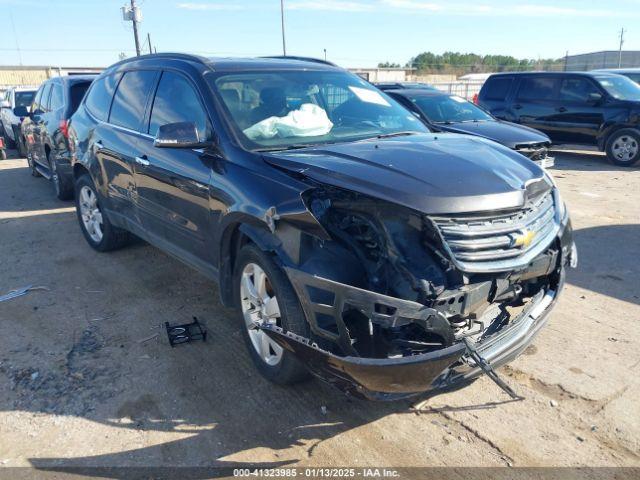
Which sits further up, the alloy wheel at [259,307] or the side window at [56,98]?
the side window at [56,98]

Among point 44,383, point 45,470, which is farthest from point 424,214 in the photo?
point 44,383

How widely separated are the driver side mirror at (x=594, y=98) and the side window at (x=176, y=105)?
10.1 meters

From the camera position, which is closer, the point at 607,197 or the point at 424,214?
the point at 424,214

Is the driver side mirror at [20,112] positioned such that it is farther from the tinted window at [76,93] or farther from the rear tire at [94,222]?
the rear tire at [94,222]

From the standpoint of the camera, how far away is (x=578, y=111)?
461 inches

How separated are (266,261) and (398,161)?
0.93 m

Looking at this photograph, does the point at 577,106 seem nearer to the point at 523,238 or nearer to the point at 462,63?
the point at 523,238

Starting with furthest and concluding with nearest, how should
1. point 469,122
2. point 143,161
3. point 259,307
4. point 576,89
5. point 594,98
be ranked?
point 576,89 → point 594,98 → point 469,122 → point 143,161 → point 259,307

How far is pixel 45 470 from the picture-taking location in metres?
2.77

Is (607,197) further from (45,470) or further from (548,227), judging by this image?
(45,470)

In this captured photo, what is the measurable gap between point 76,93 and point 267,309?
6.49 meters

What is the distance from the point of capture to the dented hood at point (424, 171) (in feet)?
8.75

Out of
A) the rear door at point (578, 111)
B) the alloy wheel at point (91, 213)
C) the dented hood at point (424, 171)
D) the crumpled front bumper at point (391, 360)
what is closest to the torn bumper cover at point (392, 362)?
the crumpled front bumper at point (391, 360)

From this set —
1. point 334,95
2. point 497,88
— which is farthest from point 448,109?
point 334,95
